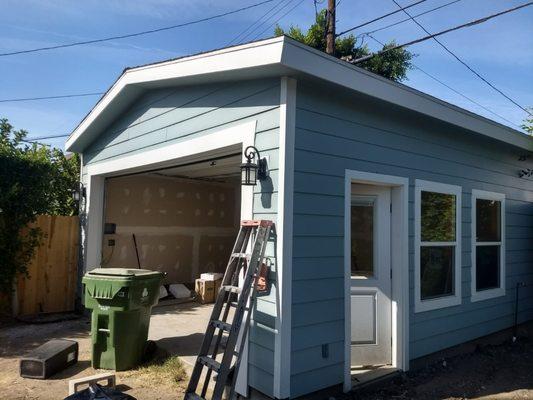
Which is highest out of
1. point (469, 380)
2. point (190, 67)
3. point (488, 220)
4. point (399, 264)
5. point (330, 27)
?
point (330, 27)

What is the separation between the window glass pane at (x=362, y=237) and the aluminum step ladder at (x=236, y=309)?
126 cm

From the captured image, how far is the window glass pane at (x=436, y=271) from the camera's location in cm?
482

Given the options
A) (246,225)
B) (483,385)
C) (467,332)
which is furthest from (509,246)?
(246,225)

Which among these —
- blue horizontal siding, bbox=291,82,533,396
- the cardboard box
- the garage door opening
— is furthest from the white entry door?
the cardboard box

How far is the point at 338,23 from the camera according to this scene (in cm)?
1280

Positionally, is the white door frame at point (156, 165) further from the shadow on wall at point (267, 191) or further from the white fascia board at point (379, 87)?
the white fascia board at point (379, 87)

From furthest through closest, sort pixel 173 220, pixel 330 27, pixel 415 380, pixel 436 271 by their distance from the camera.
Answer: pixel 330 27 → pixel 173 220 → pixel 436 271 → pixel 415 380

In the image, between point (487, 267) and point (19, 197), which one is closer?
point (487, 267)

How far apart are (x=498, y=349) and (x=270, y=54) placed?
17.0ft

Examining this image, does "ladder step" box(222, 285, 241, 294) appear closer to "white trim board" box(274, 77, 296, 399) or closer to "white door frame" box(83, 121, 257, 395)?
"white trim board" box(274, 77, 296, 399)

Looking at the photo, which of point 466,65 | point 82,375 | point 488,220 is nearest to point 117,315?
Result: point 82,375

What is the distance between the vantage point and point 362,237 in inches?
173

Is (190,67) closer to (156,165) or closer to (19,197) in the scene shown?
(156,165)

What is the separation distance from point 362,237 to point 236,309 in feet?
5.76
